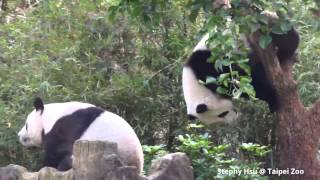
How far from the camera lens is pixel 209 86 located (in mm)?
5020

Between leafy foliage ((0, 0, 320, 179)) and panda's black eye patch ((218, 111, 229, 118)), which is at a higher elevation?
leafy foliage ((0, 0, 320, 179))

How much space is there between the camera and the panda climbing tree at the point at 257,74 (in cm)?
267

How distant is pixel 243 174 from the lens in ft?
11.9

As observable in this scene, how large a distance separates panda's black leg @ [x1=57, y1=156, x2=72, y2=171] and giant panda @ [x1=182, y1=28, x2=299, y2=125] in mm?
1145

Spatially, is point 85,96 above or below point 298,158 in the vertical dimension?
above

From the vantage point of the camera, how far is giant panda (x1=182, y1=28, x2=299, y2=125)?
4.62m

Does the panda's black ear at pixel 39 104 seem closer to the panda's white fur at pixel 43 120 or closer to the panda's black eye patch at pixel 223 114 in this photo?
the panda's white fur at pixel 43 120

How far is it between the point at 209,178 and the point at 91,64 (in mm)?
1600

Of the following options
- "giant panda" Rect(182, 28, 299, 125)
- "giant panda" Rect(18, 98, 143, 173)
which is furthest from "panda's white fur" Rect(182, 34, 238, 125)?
→ "giant panda" Rect(18, 98, 143, 173)

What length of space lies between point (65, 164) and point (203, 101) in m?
1.45

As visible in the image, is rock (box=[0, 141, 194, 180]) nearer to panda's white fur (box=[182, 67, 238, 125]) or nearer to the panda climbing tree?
the panda climbing tree

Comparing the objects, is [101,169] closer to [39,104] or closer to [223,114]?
[39,104]

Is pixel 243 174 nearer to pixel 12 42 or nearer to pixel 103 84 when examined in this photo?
pixel 103 84

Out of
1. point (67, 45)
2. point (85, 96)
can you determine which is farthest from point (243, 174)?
point (67, 45)
